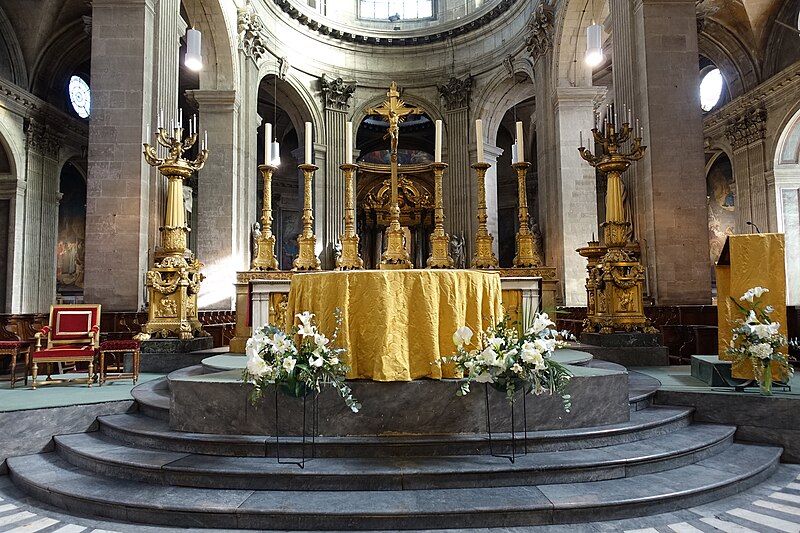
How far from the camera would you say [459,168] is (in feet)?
59.7

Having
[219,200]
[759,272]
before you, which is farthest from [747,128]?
[219,200]

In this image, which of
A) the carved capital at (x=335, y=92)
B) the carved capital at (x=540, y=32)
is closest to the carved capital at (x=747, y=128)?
the carved capital at (x=540, y=32)

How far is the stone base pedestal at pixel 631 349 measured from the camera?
259 inches

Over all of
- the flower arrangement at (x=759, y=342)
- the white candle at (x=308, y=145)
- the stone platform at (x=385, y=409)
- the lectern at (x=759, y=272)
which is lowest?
the stone platform at (x=385, y=409)

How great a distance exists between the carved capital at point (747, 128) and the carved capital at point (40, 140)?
21.5 m

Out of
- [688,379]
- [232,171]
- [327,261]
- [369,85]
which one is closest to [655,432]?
[688,379]

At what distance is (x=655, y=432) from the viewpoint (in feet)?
12.9

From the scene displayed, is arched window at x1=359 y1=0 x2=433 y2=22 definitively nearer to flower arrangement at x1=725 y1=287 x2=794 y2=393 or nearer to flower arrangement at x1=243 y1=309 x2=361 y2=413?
flower arrangement at x1=725 y1=287 x2=794 y2=393

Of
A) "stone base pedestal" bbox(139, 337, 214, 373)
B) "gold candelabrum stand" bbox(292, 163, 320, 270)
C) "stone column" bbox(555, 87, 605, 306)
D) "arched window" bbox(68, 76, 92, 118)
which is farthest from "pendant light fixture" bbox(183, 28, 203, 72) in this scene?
"arched window" bbox(68, 76, 92, 118)

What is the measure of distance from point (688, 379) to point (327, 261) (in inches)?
533

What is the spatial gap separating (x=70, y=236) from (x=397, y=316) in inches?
765

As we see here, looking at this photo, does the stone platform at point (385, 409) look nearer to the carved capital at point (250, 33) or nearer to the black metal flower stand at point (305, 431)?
the black metal flower stand at point (305, 431)

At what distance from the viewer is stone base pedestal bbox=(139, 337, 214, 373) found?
6.56 metres

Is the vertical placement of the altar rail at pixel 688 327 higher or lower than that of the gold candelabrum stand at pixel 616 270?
lower
